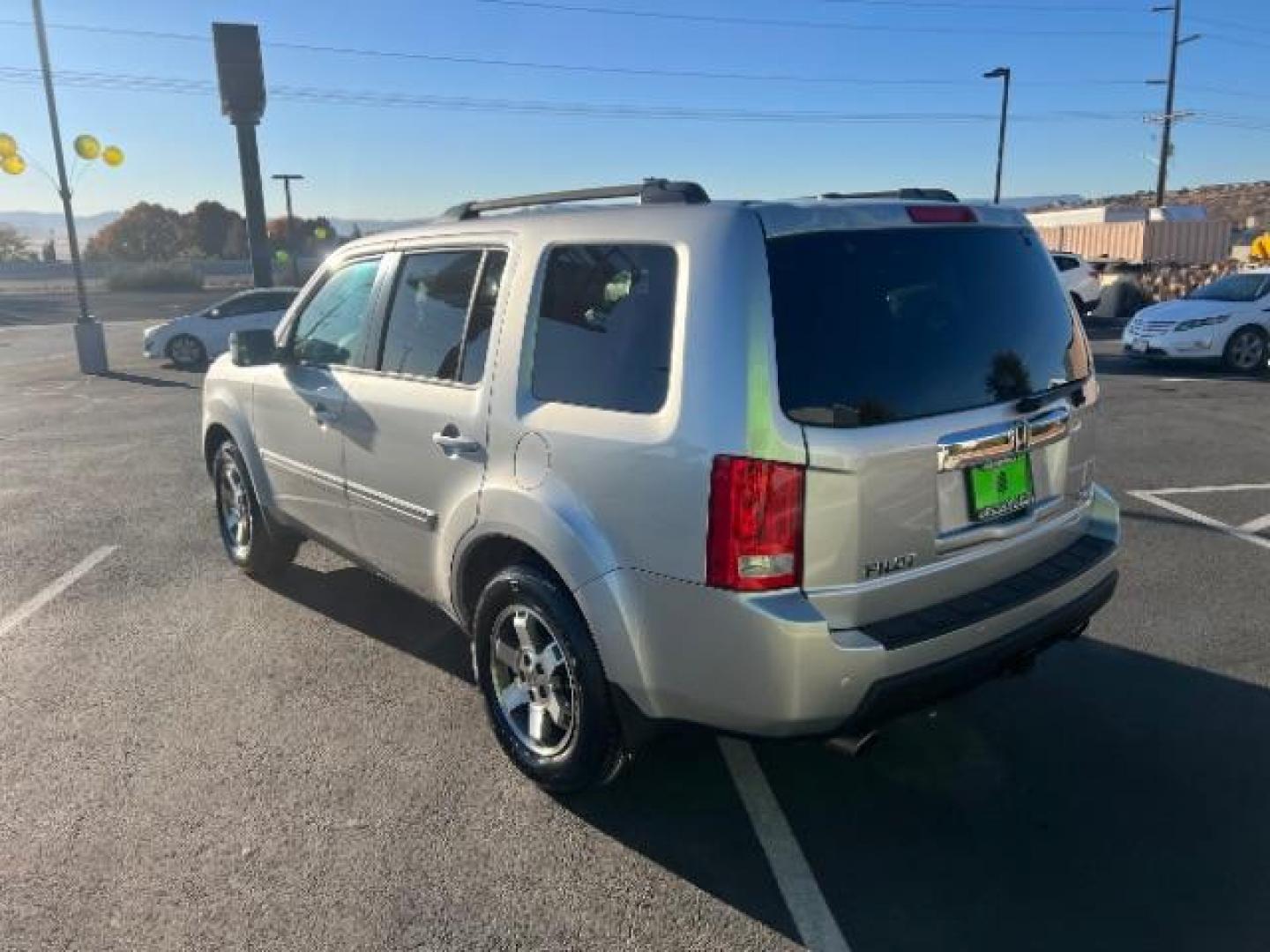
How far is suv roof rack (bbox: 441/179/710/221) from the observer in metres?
2.92

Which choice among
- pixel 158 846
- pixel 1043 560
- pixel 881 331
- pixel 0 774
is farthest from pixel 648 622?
pixel 0 774

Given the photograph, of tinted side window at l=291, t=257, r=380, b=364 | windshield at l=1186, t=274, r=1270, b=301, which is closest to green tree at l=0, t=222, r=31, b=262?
windshield at l=1186, t=274, r=1270, b=301

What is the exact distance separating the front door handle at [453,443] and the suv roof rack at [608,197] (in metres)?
0.92

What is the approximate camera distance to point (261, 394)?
15.5 ft

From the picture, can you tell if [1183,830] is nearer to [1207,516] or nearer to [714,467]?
[714,467]

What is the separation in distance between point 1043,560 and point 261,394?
3601mm

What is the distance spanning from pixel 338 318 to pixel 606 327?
6.12 feet

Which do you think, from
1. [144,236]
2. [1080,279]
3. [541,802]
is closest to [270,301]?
[541,802]

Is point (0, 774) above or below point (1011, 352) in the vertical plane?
below

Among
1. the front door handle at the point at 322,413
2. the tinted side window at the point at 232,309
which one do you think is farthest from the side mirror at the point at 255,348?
the tinted side window at the point at 232,309

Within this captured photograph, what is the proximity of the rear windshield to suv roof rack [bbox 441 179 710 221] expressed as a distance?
46 centimetres

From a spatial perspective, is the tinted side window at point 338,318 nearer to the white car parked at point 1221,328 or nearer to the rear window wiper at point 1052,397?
the rear window wiper at point 1052,397

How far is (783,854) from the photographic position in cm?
290

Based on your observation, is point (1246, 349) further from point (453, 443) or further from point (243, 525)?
point (453, 443)
